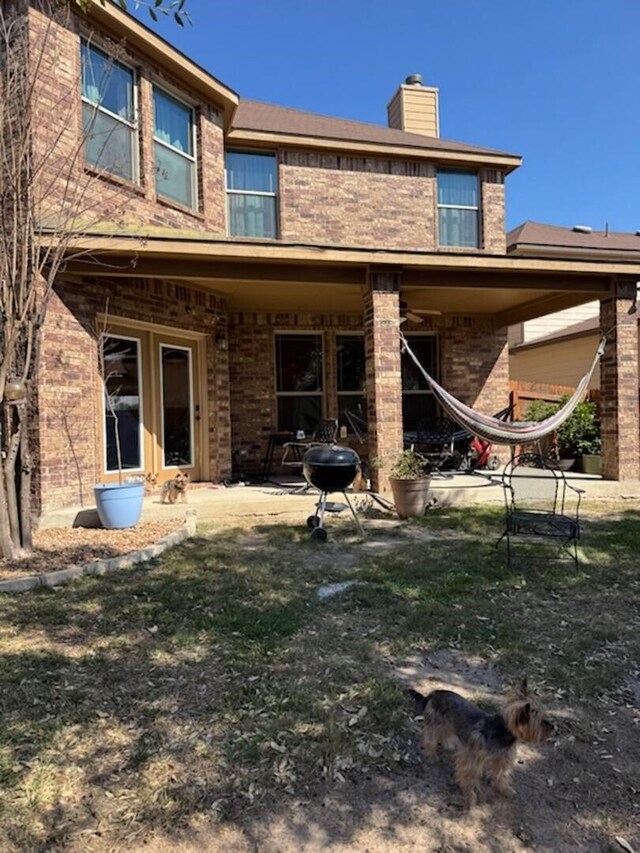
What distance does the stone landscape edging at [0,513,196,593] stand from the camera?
14.1 feet

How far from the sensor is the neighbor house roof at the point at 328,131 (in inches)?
396

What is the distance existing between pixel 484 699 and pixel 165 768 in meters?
1.44

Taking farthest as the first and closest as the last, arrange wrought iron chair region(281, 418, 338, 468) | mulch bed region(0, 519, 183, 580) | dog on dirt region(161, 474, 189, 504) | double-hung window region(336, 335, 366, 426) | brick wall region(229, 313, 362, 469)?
1. double-hung window region(336, 335, 366, 426)
2. brick wall region(229, 313, 362, 469)
3. wrought iron chair region(281, 418, 338, 468)
4. dog on dirt region(161, 474, 189, 504)
5. mulch bed region(0, 519, 183, 580)

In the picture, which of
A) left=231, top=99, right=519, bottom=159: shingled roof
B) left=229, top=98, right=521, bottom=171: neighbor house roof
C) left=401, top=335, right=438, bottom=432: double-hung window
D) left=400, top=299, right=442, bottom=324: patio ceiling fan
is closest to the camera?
left=400, top=299, right=442, bottom=324: patio ceiling fan

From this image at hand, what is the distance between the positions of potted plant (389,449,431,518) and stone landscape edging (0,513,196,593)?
249 centimetres

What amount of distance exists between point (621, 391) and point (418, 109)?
28.5 feet

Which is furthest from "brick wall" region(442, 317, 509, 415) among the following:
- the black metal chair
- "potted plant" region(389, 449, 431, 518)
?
the black metal chair

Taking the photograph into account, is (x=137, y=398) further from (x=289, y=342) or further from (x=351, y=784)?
(x=351, y=784)

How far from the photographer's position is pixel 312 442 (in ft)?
30.8

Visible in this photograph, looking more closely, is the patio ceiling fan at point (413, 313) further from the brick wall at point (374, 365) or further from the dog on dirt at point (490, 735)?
the dog on dirt at point (490, 735)

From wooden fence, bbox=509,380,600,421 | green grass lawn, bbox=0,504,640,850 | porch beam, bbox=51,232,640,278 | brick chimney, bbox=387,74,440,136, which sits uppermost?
brick chimney, bbox=387,74,440,136

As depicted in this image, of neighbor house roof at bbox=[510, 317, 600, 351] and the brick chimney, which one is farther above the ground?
the brick chimney

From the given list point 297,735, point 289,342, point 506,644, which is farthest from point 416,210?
point 297,735

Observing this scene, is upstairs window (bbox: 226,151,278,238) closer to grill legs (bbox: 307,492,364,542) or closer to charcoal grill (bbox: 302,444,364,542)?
charcoal grill (bbox: 302,444,364,542)
